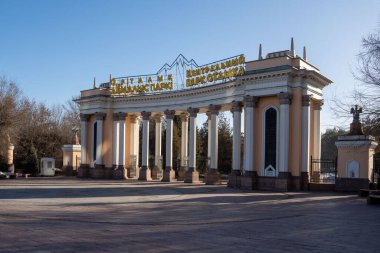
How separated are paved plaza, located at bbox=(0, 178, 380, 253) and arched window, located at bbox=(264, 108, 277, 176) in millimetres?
9997

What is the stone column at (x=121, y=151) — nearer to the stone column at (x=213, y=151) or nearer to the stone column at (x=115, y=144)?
the stone column at (x=115, y=144)

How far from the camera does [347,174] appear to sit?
28.6m

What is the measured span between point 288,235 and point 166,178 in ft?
96.3

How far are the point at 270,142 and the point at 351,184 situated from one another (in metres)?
6.13

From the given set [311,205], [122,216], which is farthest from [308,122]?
[122,216]

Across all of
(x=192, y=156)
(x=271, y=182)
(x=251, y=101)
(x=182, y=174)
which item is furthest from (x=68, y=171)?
(x=271, y=182)

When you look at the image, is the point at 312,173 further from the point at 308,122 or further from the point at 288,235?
the point at 288,235

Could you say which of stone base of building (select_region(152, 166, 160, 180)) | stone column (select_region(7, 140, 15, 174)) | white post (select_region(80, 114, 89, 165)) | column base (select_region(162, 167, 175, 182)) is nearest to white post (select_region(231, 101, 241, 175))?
column base (select_region(162, 167, 175, 182))

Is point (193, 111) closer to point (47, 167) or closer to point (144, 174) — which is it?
point (144, 174)

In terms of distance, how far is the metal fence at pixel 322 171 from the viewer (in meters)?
30.9

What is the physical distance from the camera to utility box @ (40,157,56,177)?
52750 mm

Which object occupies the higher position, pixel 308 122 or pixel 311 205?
pixel 308 122

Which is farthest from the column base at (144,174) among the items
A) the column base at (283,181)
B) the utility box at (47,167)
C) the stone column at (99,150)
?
the column base at (283,181)

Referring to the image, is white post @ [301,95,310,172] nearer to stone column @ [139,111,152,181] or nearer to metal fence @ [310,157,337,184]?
metal fence @ [310,157,337,184]
